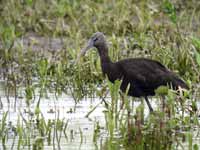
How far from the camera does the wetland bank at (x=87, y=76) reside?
7133 mm

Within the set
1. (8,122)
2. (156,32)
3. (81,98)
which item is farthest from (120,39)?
(8,122)

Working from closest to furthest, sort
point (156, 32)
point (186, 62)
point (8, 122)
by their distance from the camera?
1. point (8, 122)
2. point (186, 62)
3. point (156, 32)

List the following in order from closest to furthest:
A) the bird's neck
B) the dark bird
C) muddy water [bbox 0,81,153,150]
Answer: muddy water [bbox 0,81,153,150] < the dark bird < the bird's neck

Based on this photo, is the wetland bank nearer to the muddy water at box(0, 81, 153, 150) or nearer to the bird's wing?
the muddy water at box(0, 81, 153, 150)

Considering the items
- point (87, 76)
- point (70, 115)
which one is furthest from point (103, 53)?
point (70, 115)

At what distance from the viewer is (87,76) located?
387 inches

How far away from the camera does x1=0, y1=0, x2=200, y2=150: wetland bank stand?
7133mm

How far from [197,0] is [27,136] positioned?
23.2 ft

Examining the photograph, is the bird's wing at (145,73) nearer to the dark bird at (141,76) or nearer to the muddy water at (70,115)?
the dark bird at (141,76)

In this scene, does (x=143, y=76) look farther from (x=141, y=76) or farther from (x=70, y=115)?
(x=70, y=115)

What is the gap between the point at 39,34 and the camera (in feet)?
41.0

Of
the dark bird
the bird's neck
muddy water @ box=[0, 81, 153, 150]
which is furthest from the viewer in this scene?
the bird's neck

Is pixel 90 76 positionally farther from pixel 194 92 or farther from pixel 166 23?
pixel 166 23

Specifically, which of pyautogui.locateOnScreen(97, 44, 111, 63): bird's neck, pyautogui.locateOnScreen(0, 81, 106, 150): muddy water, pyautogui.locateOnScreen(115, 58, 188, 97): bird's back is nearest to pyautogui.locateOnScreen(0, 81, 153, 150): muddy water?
pyautogui.locateOnScreen(0, 81, 106, 150): muddy water
